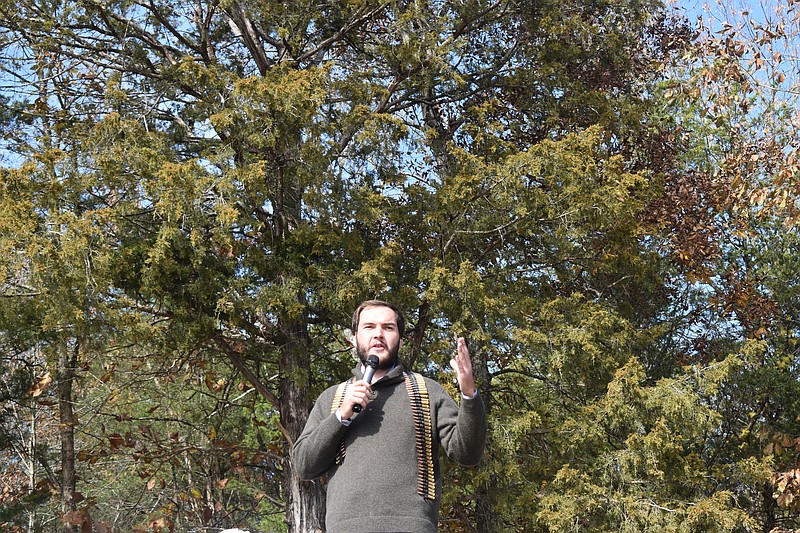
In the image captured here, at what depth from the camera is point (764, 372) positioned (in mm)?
12094

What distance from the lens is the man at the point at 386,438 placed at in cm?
289

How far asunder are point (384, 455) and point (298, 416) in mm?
7164

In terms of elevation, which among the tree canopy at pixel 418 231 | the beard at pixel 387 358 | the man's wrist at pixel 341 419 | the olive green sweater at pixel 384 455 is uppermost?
the tree canopy at pixel 418 231

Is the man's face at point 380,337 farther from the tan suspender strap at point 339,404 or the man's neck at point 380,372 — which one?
the tan suspender strap at point 339,404

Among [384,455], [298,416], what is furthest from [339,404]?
[298,416]

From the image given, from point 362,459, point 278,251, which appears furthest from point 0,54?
point 362,459

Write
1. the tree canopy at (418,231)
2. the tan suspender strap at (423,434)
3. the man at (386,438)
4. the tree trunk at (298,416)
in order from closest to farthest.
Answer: the man at (386,438)
the tan suspender strap at (423,434)
the tree canopy at (418,231)
the tree trunk at (298,416)

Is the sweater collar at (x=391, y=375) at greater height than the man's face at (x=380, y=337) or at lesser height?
lesser

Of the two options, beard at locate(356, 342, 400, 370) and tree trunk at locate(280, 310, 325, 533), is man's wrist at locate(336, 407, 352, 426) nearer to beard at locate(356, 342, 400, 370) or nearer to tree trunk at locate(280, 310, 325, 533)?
A: beard at locate(356, 342, 400, 370)

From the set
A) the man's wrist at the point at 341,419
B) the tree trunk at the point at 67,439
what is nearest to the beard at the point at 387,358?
the man's wrist at the point at 341,419

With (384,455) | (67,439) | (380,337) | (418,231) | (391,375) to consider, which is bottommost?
(384,455)

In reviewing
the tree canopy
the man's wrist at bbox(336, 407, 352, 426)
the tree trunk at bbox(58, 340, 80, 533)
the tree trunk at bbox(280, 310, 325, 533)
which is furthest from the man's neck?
the tree trunk at bbox(58, 340, 80, 533)

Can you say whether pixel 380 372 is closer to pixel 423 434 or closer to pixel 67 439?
pixel 423 434

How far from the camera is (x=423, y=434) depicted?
10.1ft
